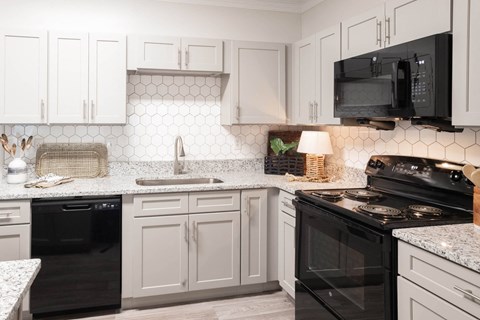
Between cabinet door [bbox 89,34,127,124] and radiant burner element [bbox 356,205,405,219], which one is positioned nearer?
radiant burner element [bbox 356,205,405,219]

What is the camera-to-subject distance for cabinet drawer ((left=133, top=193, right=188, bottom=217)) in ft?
9.25

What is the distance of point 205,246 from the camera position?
2.98 metres

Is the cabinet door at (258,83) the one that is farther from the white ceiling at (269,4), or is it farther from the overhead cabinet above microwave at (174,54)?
the white ceiling at (269,4)

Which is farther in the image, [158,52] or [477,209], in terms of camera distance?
[158,52]

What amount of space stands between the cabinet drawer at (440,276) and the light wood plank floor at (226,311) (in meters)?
1.37

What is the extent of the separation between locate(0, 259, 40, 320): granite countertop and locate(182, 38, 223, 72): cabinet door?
230 cm

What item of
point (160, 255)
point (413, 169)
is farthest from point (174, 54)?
point (413, 169)

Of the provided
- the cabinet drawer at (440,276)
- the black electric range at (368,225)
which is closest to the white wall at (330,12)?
the black electric range at (368,225)

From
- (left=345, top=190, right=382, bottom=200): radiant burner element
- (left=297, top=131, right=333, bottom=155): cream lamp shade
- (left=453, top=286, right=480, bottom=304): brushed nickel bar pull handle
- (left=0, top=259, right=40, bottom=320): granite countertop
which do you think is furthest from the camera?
(left=297, top=131, right=333, bottom=155): cream lamp shade

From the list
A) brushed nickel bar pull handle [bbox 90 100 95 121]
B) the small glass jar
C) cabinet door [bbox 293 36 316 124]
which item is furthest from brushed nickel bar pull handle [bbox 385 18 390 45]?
the small glass jar

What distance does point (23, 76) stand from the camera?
9.46 ft

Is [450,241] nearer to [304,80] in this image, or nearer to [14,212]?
[304,80]

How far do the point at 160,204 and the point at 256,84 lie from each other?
128 centimetres

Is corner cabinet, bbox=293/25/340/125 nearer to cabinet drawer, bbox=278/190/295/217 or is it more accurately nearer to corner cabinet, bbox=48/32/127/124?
cabinet drawer, bbox=278/190/295/217
